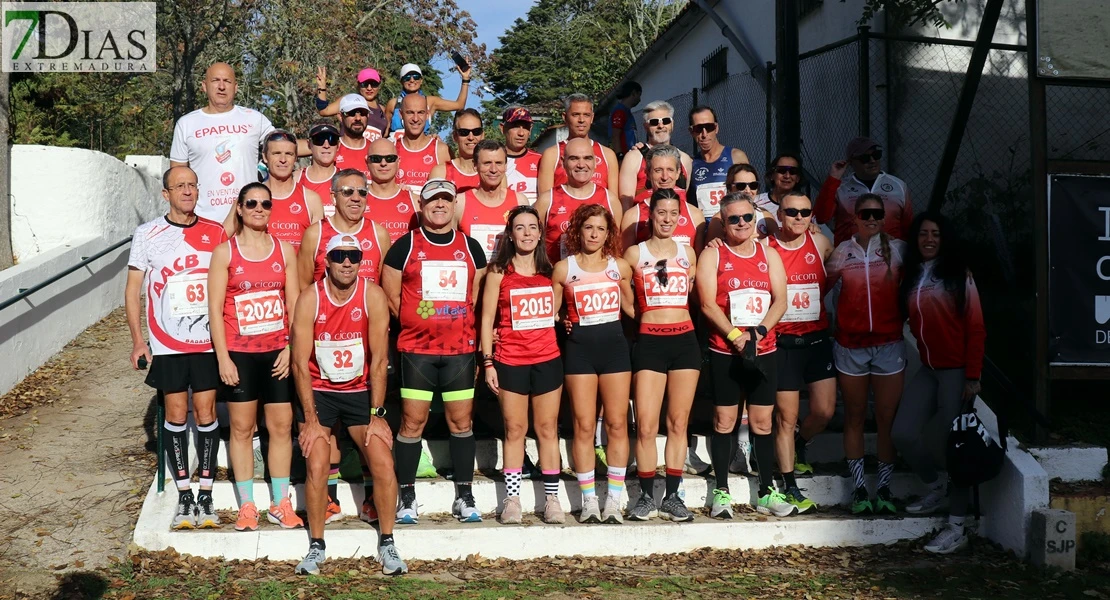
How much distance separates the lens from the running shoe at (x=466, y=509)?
260 inches

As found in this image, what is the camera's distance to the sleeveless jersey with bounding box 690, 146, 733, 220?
772 cm

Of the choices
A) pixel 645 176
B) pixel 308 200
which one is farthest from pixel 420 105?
pixel 645 176

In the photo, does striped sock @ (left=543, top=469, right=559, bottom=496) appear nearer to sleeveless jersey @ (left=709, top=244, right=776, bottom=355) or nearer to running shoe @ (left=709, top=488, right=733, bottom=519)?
running shoe @ (left=709, top=488, right=733, bottom=519)

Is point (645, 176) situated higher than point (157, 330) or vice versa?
point (645, 176)

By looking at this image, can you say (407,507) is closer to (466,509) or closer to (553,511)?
(466,509)

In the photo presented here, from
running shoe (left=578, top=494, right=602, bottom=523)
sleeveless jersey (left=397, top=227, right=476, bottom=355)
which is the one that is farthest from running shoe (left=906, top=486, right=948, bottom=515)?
sleeveless jersey (left=397, top=227, right=476, bottom=355)

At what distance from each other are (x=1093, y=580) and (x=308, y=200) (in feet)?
18.6

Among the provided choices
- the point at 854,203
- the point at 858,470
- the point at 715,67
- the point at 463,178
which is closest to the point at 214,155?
the point at 463,178

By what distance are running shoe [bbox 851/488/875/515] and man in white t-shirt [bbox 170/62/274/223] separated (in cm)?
494

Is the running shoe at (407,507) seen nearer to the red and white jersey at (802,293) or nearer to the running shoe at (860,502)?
the red and white jersey at (802,293)

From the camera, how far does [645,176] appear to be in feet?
25.1

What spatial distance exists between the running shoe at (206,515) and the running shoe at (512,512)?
5.87 ft

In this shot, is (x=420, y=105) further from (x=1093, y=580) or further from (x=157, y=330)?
(x=1093, y=580)

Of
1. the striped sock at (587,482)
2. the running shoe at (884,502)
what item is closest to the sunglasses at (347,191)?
the striped sock at (587,482)
